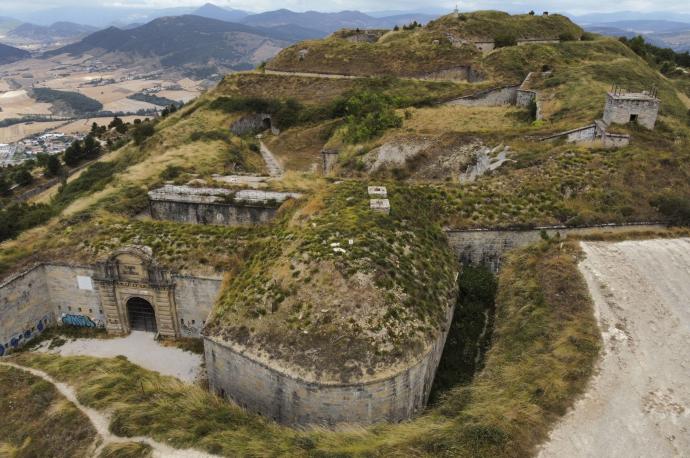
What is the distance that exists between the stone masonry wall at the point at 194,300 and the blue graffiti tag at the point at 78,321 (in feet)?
15.0

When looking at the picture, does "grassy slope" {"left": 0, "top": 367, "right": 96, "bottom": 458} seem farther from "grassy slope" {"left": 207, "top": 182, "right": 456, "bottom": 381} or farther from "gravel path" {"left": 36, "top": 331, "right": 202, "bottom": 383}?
"grassy slope" {"left": 207, "top": 182, "right": 456, "bottom": 381}

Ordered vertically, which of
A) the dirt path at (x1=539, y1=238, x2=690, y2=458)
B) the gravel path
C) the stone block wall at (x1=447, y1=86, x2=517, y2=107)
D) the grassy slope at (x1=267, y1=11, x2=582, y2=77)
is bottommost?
the gravel path

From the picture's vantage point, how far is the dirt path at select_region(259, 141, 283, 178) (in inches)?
1502

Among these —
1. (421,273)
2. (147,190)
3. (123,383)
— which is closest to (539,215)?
(421,273)

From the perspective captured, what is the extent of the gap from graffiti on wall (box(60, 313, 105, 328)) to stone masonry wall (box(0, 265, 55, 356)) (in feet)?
2.36

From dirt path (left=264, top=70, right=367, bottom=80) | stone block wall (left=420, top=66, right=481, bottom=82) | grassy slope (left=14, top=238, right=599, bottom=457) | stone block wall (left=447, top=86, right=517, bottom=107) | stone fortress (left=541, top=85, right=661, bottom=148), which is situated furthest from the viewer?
dirt path (left=264, top=70, right=367, bottom=80)

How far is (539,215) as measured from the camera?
22.0 meters

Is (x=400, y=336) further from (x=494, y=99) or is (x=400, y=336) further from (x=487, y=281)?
(x=494, y=99)

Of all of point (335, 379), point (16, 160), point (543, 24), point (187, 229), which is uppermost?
point (543, 24)

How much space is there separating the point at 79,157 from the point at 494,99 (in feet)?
157

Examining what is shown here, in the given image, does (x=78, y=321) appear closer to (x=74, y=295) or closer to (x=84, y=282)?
(x=74, y=295)

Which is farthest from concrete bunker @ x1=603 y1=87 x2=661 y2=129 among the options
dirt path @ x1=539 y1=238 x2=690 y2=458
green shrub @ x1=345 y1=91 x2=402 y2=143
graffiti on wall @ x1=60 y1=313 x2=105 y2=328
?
graffiti on wall @ x1=60 y1=313 x2=105 y2=328

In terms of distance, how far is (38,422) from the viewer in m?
14.7

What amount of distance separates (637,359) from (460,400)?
209 inches
